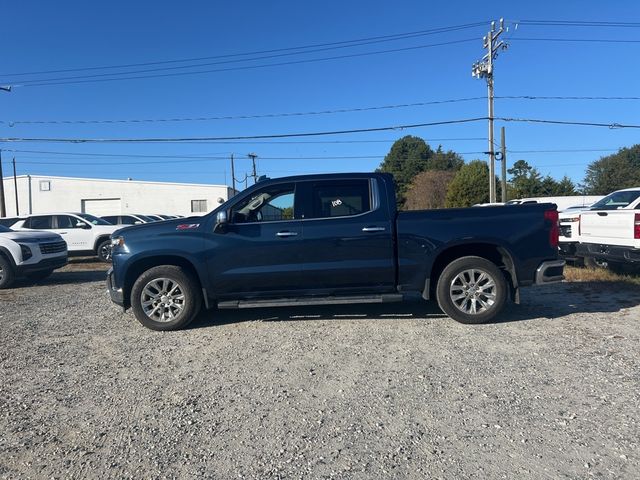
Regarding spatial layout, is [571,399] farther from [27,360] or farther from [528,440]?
[27,360]

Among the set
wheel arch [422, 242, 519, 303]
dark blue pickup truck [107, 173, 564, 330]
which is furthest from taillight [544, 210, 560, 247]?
wheel arch [422, 242, 519, 303]

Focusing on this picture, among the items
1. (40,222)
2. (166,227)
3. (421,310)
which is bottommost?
(421,310)

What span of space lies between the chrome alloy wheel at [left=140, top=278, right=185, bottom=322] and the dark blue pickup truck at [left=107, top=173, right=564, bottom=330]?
0.01 metres

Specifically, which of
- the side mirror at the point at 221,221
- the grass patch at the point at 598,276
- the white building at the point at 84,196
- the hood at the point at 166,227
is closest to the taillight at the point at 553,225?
the grass patch at the point at 598,276

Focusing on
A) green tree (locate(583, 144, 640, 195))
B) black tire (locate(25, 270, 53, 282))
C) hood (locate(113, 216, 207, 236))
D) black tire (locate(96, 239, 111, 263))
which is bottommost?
black tire (locate(25, 270, 53, 282))

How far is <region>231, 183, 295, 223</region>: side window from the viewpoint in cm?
625

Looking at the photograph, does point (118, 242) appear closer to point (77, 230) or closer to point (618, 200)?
point (618, 200)

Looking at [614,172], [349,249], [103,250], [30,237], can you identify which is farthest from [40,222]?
[614,172]

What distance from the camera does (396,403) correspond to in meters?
3.83

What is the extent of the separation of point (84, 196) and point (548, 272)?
4537 centimetres

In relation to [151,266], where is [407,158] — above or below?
above

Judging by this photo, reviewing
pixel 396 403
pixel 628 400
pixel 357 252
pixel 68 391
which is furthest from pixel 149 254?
pixel 628 400

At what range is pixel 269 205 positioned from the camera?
6297mm

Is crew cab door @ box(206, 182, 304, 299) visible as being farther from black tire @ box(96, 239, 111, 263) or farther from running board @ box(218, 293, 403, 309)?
black tire @ box(96, 239, 111, 263)
